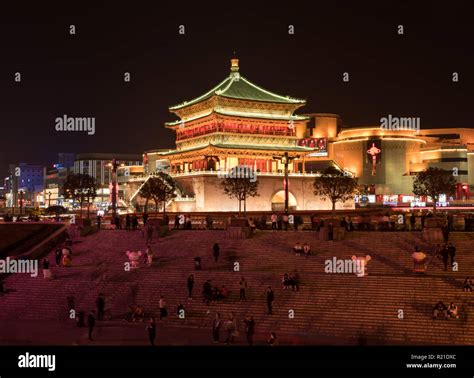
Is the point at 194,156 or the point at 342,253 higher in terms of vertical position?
the point at 194,156

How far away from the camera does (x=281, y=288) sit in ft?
82.5

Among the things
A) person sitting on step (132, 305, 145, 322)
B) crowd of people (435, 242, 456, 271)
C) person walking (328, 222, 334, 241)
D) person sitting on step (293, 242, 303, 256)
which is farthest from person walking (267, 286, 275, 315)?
person walking (328, 222, 334, 241)

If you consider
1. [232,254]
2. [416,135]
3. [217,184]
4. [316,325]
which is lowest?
[316,325]

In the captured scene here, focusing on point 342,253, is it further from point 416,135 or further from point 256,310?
point 416,135

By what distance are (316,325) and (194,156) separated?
47.1 m

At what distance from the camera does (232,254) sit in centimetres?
3009

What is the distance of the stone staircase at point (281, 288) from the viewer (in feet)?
71.1

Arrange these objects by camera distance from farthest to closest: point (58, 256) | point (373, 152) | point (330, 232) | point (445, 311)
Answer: point (373, 152)
point (58, 256)
point (330, 232)
point (445, 311)

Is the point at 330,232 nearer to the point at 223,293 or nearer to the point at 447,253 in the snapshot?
the point at 447,253

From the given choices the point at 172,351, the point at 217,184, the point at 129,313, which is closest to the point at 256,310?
the point at 129,313

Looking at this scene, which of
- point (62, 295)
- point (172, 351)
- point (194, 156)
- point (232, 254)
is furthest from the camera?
point (194, 156)

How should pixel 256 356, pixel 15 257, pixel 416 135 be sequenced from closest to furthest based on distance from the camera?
pixel 256 356
pixel 15 257
pixel 416 135

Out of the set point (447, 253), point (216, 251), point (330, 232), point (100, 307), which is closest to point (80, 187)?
point (216, 251)

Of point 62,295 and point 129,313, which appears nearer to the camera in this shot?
point 129,313
